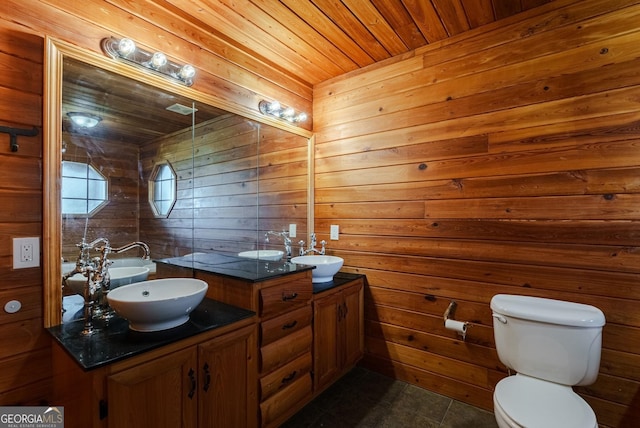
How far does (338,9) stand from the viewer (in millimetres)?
1760

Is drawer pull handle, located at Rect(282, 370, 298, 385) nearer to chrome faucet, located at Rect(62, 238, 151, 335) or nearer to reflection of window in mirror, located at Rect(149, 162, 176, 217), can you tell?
chrome faucet, located at Rect(62, 238, 151, 335)

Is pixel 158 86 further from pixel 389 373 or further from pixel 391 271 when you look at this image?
pixel 389 373

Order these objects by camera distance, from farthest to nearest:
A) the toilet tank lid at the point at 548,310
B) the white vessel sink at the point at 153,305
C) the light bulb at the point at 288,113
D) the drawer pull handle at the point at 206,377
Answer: the light bulb at the point at 288,113 → the toilet tank lid at the point at 548,310 → the drawer pull handle at the point at 206,377 → the white vessel sink at the point at 153,305

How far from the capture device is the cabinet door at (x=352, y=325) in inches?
86.4

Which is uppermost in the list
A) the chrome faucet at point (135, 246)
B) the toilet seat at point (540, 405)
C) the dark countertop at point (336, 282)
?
the chrome faucet at point (135, 246)

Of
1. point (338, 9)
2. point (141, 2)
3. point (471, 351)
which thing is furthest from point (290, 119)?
point (471, 351)

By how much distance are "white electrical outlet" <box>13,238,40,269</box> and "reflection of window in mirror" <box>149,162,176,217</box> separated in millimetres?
556

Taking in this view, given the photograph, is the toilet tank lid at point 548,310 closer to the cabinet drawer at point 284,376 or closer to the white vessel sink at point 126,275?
the cabinet drawer at point 284,376

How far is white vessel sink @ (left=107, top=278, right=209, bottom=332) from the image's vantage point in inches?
47.1

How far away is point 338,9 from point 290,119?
93 centimetres

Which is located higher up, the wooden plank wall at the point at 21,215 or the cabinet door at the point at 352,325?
the wooden plank wall at the point at 21,215

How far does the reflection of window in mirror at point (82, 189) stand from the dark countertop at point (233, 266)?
0.45m

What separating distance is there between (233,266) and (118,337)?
75 centimetres

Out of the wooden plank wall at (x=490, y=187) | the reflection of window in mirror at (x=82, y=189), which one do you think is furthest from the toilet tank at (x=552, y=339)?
the reflection of window in mirror at (x=82, y=189)
